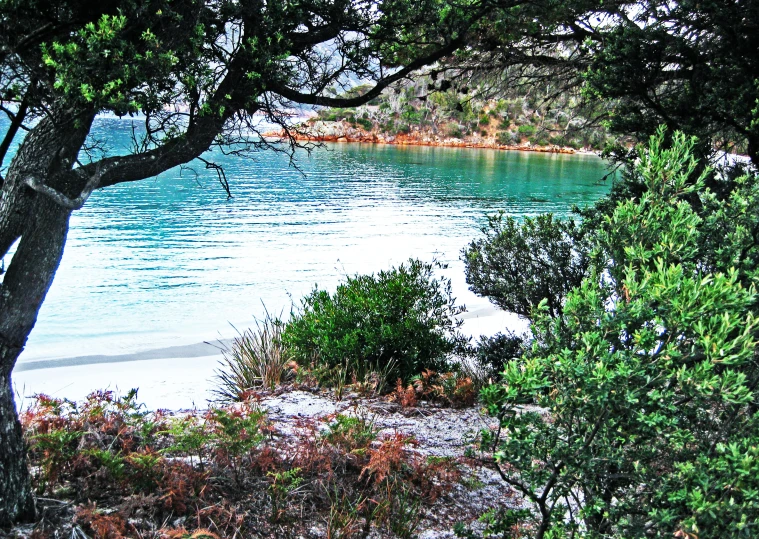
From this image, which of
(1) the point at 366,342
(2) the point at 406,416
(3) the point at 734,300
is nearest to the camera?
(3) the point at 734,300

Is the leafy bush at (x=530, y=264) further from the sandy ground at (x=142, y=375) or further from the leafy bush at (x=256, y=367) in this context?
the sandy ground at (x=142, y=375)

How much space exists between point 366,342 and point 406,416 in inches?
47.4

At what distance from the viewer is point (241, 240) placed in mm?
24250

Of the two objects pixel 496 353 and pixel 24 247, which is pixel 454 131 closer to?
pixel 496 353

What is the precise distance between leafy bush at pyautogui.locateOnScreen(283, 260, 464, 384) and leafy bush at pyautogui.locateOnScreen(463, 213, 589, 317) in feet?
2.89

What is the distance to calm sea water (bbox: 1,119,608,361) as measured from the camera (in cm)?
1413

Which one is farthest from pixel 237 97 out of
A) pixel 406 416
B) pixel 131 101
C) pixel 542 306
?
pixel 406 416

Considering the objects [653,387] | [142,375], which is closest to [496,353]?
[142,375]

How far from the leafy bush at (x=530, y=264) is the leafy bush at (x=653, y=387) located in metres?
4.62

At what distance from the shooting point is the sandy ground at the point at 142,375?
8422 millimetres

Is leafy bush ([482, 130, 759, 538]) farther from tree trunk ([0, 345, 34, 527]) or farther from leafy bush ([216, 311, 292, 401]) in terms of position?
Answer: leafy bush ([216, 311, 292, 401])

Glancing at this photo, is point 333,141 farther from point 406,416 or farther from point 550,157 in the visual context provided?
A: point 406,416

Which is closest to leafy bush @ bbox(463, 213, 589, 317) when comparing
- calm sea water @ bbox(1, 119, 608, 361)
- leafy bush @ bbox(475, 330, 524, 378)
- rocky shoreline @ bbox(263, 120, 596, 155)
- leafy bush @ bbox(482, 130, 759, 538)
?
leafy bush @ bbox(475, 330, 524, 378)

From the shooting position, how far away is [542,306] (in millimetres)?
3002
